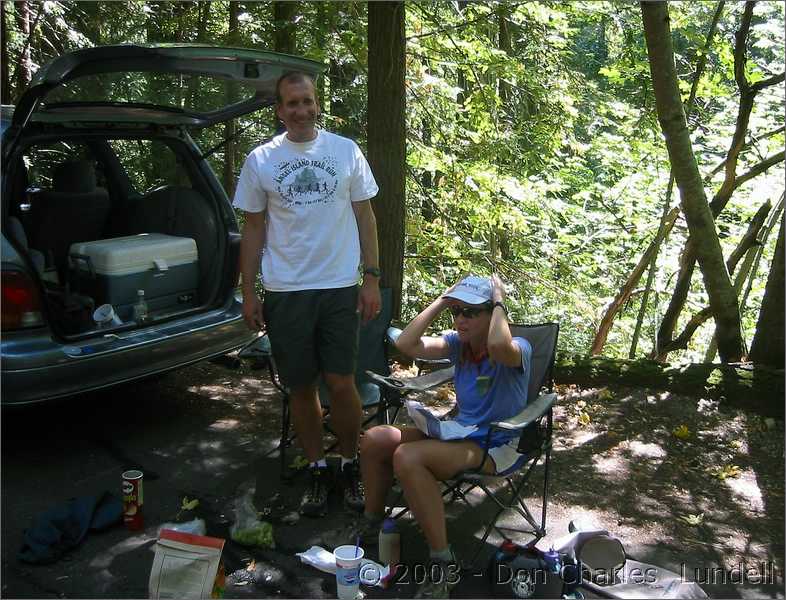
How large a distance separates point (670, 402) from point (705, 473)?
76 centimetres

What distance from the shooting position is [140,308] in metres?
4.03

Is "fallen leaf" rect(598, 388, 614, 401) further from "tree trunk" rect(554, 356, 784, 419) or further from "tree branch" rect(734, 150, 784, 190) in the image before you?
"tree branch" rect(734, 150, 784, 190)

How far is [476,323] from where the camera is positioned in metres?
2.87

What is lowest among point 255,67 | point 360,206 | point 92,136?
point 360,206

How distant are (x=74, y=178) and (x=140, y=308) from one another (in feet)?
3.29

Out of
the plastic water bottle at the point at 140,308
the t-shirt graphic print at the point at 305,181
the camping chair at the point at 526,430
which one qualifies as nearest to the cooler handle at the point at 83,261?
the plastic water bottle at the point at 140,308

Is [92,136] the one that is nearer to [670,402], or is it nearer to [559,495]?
[559,495]

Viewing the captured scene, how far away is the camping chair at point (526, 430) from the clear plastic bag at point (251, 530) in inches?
20.0

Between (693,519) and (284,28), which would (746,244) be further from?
(284,28)

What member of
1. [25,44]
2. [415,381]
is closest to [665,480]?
[415,381]

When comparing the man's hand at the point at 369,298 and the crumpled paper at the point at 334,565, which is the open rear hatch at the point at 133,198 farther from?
the crumpled paper at the point at 334,565

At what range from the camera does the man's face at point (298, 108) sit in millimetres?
2939

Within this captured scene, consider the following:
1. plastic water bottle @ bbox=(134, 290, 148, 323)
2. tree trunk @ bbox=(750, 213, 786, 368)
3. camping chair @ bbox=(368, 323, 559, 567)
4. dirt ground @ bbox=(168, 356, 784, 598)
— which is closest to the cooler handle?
plastic water bottle @ bbox=(134, 290, 148, 323)

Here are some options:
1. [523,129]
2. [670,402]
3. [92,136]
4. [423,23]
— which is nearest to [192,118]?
[92,136]
